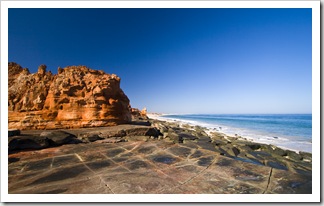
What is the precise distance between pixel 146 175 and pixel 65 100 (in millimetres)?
7800

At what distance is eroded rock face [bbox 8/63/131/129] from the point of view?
26.2 feet

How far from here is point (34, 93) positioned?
889 cm

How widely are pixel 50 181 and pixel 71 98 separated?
696 cm

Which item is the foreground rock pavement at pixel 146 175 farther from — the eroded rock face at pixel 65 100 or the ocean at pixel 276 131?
the ocean at pixel 276 131

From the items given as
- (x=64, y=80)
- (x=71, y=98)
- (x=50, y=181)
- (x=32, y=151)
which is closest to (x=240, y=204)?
(x=50, y=181)

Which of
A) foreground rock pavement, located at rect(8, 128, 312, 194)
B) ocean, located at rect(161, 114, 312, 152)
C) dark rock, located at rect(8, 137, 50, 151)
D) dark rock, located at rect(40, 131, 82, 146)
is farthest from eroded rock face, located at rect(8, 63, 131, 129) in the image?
ocean, located at rect(161, 114, 312, 152)

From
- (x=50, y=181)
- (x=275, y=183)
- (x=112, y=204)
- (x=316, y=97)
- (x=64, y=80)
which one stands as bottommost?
(x=112, y=204)

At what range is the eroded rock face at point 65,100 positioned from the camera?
7.99 metres

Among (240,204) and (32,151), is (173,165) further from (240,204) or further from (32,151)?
(32,151)

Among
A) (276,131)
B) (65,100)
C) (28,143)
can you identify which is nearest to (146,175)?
(28,143)

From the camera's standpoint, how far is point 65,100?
8.52 meters

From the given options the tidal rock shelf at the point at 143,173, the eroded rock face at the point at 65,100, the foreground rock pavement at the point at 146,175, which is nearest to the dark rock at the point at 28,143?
the tidal rock shelf at the point at 143,173

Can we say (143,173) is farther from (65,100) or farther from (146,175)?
(65,100)

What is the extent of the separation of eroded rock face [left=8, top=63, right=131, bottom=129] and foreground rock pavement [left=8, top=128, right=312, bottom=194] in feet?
13.5
